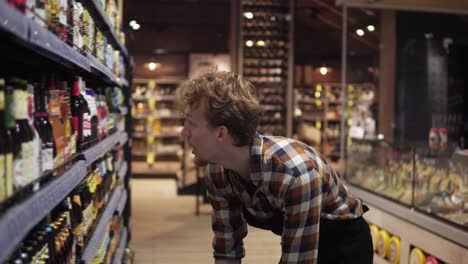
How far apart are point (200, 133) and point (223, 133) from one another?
8cm

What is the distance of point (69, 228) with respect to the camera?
2.13 m

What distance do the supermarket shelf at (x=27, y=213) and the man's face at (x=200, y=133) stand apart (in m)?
0.41

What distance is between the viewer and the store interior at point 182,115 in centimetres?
162

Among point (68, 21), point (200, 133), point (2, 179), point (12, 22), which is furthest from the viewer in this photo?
point (68, 21)

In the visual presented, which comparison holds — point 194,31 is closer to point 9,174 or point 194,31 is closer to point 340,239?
point 340,239

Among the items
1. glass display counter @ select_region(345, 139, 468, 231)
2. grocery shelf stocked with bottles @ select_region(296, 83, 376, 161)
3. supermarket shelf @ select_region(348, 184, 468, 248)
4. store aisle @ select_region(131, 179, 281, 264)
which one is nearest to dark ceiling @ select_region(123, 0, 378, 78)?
grocery shelf stocked with bottles @ select_region(296, 83, 376, 161)

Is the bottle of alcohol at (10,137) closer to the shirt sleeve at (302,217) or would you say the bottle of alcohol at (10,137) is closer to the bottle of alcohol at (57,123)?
the bottle of alcohol at (57,123)

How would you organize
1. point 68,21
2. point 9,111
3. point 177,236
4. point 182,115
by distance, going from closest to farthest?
1. point 9,111
2. point 68,21
3. point 182,115
4. point 177,236

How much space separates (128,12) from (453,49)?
280 inches

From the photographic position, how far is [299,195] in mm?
1843

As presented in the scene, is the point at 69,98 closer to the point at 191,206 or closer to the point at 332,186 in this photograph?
the point at 332,186

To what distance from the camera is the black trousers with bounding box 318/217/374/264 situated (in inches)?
86.0

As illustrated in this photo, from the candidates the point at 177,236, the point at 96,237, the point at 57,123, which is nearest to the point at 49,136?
the point at 57,123

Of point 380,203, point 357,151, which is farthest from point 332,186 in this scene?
point 357,151
